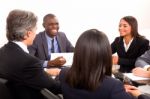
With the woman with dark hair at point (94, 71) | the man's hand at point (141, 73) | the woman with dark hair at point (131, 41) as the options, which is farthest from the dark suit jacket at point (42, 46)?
the woman with dark hair at point (94, 71)

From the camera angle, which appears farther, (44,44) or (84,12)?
(84,12)

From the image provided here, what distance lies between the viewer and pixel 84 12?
14.8ft

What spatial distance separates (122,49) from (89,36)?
6.25ft

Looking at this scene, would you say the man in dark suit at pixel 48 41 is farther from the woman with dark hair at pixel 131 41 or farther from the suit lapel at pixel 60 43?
the woman with dark hair at pixel 131 41

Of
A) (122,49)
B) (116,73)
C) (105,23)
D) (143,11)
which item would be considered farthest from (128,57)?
(143,11)

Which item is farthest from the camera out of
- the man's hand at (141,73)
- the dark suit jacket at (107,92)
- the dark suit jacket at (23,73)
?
the man's hand at (141,73)

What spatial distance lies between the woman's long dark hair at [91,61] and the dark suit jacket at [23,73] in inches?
17.0

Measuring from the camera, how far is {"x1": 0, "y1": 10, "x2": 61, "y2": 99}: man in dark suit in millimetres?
1868

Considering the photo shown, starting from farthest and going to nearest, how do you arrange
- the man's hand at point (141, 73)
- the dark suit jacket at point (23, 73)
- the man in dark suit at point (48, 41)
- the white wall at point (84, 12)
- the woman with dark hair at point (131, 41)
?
1. the white wall at point (84, 12)
2. the woman with dark hair at point (131, 41)
3. the man in dark suit at point (48, 41)
4. the man's hand at point (141, 73)
5. the dark suit jacket at point (23, 73)

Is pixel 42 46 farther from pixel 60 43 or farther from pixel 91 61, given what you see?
pixel 91 61

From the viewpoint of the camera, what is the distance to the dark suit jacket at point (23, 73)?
6.12ft

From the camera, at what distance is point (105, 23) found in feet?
15.3

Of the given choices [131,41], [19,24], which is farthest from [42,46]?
[19,24]

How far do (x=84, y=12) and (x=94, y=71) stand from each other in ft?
10.2
